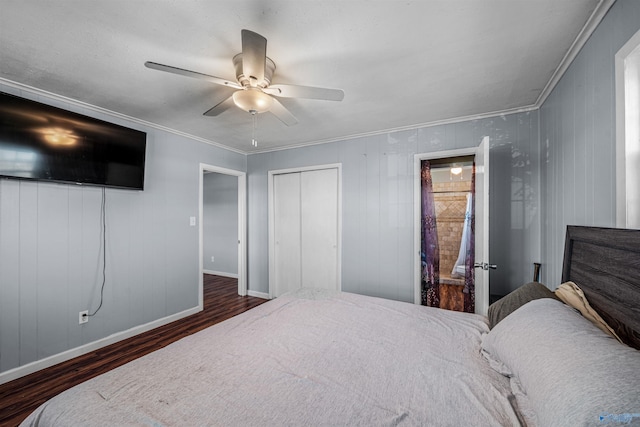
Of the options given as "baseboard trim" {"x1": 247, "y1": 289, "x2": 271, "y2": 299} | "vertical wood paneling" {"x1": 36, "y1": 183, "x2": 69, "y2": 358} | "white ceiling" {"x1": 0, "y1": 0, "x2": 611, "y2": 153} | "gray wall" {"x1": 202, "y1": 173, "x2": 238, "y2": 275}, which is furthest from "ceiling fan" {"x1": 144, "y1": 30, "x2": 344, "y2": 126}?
"gray wall" {"x1": 202, "y1": 173, "x2": 238, "y2": 275}

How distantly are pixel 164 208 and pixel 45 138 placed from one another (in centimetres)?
124

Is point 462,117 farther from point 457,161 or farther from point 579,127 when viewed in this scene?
point 579,127

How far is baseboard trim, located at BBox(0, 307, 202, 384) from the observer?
2.09m

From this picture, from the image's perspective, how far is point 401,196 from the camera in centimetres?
315

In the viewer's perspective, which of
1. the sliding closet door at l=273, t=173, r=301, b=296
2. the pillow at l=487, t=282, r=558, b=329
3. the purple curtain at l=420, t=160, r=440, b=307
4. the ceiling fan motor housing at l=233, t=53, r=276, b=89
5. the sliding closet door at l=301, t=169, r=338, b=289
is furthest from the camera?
the sliding closet door at l=273, t=173, r=301, b=296

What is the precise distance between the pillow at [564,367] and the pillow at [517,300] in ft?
0.77

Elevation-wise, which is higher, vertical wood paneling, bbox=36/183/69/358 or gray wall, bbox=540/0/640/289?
gray wall, bbox=540/0/640/289

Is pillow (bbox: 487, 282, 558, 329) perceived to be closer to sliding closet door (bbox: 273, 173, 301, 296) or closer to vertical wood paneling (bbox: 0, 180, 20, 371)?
sliding closet door (bbox: 273, 173, 301, 296)

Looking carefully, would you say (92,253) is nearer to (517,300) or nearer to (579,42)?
(517,300)

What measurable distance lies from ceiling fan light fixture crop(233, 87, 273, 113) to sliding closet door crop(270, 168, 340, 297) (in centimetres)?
201

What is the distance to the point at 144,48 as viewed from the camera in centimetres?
165

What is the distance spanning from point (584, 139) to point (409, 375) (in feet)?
5.61

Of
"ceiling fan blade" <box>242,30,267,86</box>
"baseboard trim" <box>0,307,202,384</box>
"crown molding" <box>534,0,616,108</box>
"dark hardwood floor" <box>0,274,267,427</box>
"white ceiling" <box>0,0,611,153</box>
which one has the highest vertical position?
"white ceiling" <box>0,0,611,153</box>

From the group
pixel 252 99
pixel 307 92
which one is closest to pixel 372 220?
pixel 307 92
